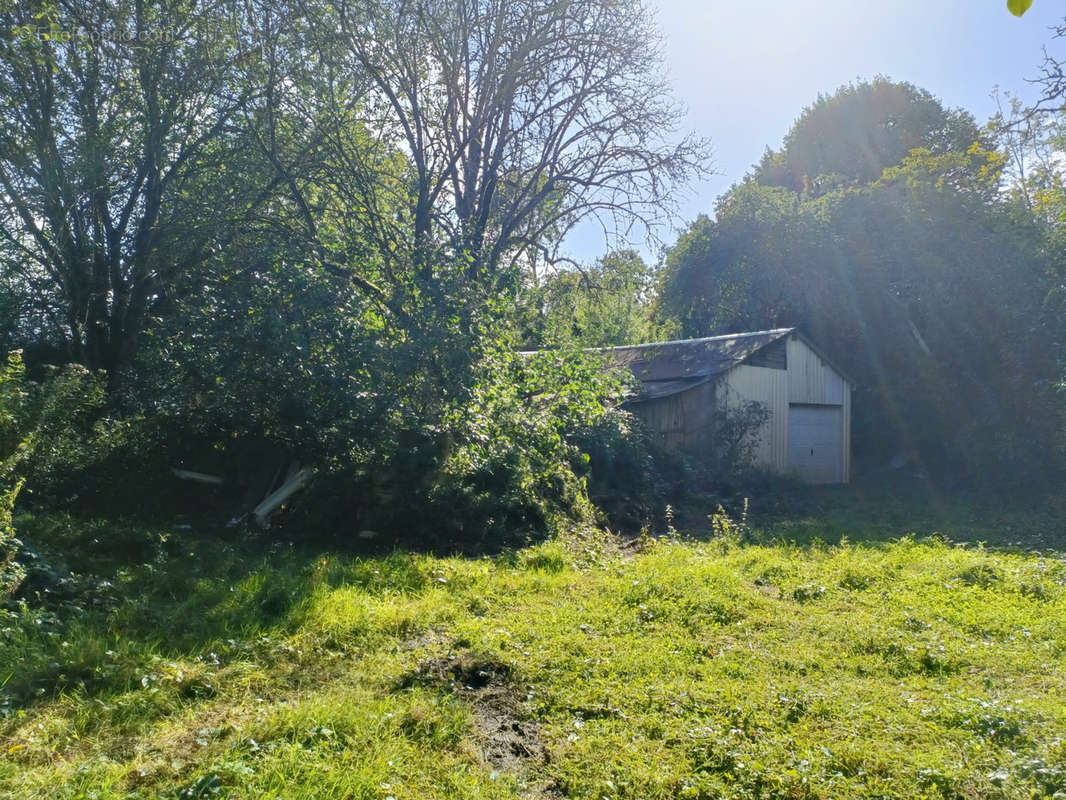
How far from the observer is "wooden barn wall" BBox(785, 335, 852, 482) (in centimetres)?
1734

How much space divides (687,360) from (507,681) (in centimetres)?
1355

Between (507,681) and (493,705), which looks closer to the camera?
(493,705)

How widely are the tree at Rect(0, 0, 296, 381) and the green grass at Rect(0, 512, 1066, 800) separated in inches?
238

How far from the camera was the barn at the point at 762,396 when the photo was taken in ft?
52.2

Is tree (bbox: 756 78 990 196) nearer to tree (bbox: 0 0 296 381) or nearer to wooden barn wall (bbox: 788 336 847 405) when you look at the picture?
wooden barn wall (bbox: 788 336 847 405)

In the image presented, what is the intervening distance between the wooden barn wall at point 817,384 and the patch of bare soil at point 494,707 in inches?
546

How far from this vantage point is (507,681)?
178 inches

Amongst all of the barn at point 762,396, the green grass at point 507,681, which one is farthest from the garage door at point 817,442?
the green grass at point 507,681

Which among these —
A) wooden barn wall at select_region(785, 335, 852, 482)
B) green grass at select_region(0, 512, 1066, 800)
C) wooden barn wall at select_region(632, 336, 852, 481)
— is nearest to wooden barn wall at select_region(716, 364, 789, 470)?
wooden barn wall at select_region(632, 336, 852, 481)

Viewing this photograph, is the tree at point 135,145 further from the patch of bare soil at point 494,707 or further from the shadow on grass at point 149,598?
the patch of bare soil at point 494,707

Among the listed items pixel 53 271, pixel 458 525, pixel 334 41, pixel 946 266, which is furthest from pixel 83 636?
pixel 946 266

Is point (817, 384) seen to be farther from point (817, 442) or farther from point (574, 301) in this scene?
point (574, 301)

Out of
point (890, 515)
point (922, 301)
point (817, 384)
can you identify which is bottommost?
point (890, 515)

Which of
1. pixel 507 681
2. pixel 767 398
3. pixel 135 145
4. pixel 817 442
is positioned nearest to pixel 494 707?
pixel 507 681
